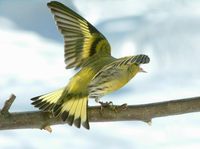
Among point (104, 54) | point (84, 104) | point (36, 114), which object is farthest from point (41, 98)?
point (104, 54)

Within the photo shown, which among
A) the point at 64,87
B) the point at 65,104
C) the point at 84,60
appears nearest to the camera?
the point at 65,104

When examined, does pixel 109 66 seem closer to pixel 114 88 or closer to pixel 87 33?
pixel 114 88

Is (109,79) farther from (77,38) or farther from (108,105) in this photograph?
(77,38)

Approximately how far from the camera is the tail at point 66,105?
2098 millimetres

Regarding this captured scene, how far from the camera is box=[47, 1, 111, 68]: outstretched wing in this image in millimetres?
2508

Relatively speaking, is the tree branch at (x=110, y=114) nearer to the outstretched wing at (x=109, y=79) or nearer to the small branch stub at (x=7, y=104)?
the small branch stub at (x=7, y=104)

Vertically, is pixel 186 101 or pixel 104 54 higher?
pixel 104 54

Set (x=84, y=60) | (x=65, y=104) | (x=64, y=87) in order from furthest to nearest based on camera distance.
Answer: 1. (x=84, y=60)
2. (x=64, y=87)
3. (x=65, y=104)

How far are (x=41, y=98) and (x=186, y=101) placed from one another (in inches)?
26.0

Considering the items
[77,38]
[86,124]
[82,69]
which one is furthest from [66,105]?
[77,38]

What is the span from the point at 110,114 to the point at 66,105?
0.23 meters

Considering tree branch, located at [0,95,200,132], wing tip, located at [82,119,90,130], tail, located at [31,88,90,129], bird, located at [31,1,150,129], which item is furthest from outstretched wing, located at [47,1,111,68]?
wing tip, located at [82,119,90,130]

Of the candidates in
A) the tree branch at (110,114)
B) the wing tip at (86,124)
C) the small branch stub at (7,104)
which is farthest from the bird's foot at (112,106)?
the small branch stub at (7,104)

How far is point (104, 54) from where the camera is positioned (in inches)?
99.3
